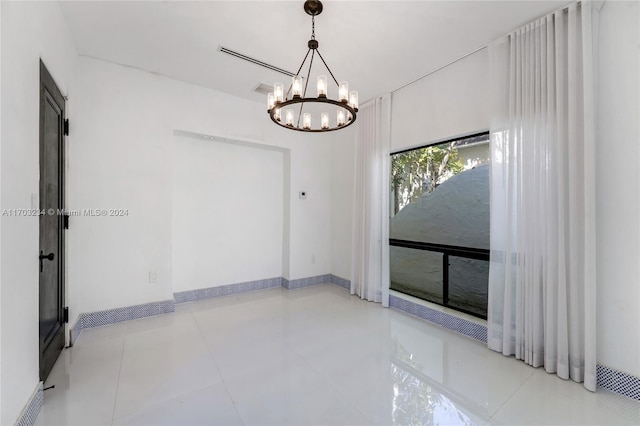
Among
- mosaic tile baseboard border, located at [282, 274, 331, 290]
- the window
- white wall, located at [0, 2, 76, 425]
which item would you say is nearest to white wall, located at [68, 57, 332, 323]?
white wall, located at [0, 2, 76, 425]

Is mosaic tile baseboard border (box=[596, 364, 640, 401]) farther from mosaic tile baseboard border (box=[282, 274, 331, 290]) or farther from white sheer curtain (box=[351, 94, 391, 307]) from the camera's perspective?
mosaic tile baseboard border (box=[282, 274, 331, 290])

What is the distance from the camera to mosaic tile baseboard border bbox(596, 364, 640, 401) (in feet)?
6.29

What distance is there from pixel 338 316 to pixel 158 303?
2.31 m

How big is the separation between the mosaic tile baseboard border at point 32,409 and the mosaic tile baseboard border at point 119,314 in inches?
40.6

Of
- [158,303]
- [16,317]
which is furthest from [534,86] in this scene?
[158,303]

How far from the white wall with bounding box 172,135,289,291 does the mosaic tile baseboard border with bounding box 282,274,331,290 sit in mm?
286

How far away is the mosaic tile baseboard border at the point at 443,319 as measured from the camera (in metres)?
2.79

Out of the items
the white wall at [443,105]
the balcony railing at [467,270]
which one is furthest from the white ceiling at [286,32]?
the balcony railing at [467,270]

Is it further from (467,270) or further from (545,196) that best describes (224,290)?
(545,196)

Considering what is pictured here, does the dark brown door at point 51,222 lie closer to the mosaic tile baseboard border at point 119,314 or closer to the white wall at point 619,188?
the mosaic tile baseboard border at point 119,314

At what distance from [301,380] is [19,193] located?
224cm

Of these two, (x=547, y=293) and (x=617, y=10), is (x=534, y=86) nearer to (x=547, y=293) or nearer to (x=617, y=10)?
(x=617, y=10)

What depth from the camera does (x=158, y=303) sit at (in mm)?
3373

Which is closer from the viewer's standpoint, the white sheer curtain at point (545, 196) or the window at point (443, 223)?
the white sheer curtain at point (545, 196)
